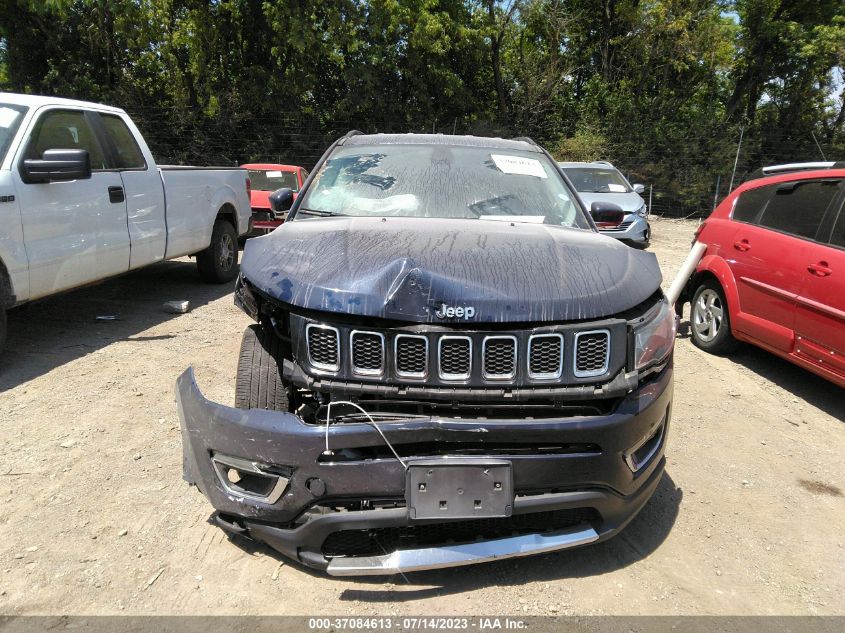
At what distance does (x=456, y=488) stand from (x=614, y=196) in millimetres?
10603

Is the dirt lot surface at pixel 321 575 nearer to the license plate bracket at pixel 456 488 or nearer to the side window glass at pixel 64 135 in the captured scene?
the license plate bracket at pixel 456 488

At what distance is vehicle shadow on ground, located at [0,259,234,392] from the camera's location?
4996mm

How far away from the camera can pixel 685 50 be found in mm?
21031

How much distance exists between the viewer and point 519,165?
4012mm

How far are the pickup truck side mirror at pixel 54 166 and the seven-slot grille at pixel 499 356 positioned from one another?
3.90 m

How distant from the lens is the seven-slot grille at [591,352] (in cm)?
234

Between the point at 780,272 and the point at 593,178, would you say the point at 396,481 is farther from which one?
the point at 593,178

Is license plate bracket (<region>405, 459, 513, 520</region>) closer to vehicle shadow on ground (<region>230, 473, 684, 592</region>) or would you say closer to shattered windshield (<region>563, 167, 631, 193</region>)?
vehicle shadow on ground (<region>230, 473, 684, 592</region>)

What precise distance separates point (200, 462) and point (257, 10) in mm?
20334

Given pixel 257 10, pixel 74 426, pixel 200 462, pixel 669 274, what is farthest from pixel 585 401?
pixel 257 10

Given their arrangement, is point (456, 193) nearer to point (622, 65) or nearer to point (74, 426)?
point (74, 426)

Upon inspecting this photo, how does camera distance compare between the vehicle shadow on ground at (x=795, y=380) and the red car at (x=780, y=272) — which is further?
the vehicle shadow on ground at (x=795, y=380)

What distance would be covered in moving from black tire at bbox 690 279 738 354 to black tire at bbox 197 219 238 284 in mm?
→ 5563

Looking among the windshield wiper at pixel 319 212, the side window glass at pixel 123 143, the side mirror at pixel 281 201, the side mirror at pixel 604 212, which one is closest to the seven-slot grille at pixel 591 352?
the windshield wiper at pixel 319 212
